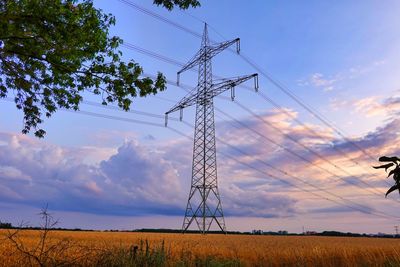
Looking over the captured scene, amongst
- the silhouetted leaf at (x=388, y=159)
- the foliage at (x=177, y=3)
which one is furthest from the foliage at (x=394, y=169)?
the foliage at (x=177, y=3)

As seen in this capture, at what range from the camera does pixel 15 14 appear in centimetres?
1056

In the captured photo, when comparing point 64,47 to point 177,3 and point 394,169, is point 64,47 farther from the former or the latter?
point 394,169

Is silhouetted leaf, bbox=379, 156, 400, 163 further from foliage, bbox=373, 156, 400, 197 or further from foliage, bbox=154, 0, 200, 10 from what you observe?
foliage, bbox=154, 0, 200, 10

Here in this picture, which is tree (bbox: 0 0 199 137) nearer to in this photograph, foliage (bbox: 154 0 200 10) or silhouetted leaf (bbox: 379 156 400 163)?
foliage (bbox: 154 0 200 10)

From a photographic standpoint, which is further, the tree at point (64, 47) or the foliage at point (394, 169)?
the tree at point (64, 47)

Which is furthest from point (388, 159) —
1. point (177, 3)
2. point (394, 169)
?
point (177, 3)

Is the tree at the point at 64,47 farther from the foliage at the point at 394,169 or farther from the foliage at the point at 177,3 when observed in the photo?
the foliage at the point at 394,169

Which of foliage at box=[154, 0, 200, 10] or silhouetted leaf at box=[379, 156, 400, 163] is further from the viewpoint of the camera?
foliage at box=[154, 0, 200, 10]

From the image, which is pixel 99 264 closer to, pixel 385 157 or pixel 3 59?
pixel 385 157

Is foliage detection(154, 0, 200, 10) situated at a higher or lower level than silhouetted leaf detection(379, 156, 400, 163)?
higher

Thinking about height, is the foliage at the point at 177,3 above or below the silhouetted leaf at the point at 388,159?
above

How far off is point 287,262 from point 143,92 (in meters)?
7.08

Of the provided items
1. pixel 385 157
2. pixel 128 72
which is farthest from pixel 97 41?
pixel 385 157

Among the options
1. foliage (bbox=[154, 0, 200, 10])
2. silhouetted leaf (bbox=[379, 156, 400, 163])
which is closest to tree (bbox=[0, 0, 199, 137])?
foliage (bbox=[154, 0, 200, 10])
